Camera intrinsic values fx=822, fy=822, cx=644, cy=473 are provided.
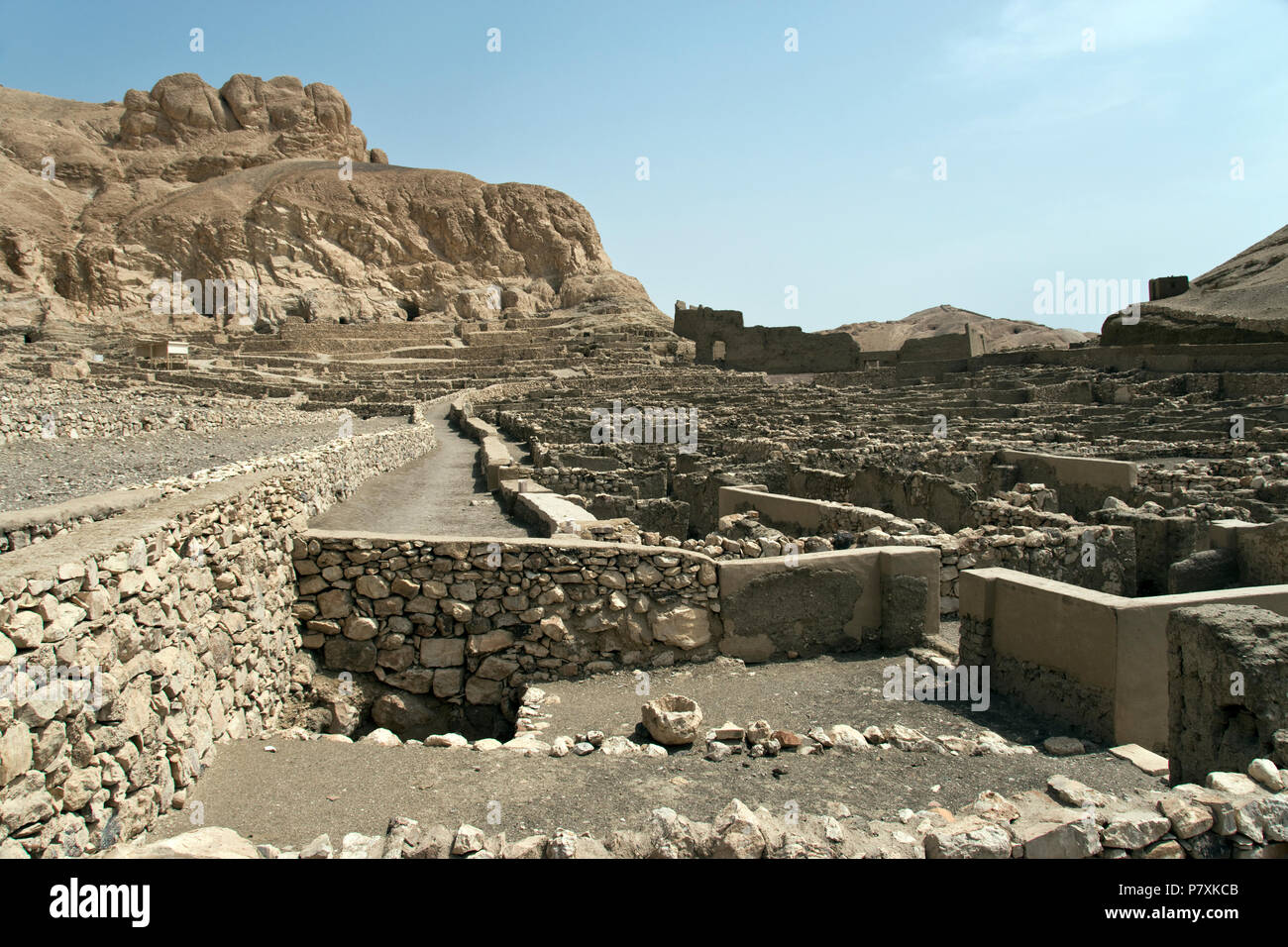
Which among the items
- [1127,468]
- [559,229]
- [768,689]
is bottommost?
[768,689]

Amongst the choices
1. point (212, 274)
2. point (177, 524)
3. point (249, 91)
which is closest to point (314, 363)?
point (212, 274)

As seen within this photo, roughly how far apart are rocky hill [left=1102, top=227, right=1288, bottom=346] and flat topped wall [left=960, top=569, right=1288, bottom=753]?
27.5m

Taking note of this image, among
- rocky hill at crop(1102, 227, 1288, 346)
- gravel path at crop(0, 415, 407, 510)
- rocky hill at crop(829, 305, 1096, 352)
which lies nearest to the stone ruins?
gravel path at crop(0, 415, 407, 510)

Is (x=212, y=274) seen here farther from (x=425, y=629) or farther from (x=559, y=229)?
(x=425, y=629)

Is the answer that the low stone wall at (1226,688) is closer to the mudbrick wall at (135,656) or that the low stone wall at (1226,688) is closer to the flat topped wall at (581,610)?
the flat topped wall at (581,610)

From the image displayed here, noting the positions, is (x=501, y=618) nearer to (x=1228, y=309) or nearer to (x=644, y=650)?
(x=644, y=650)

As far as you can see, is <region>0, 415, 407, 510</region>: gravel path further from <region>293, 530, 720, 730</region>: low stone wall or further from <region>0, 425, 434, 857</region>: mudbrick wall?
<region>293, 530, 720, 730</region>: low stone wall

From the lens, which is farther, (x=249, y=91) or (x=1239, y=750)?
(x=249, y=91)

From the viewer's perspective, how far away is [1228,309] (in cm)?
2970

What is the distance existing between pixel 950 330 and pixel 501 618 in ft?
180

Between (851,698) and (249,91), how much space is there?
319 feet

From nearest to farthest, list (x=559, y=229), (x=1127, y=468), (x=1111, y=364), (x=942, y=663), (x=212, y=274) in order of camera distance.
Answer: (x=942, y=663) < (x=1127, y=468) < (x=1111, y=364) < (x=212, y=274) < (x=559, y=229)

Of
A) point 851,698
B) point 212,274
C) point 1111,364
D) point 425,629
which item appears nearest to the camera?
point 851,698

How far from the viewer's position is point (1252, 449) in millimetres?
12586
